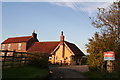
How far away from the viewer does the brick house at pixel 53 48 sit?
43.7 m

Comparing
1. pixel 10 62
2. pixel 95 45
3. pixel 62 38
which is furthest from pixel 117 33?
pixel 62 38

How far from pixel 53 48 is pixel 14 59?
Answer: 3034 cm

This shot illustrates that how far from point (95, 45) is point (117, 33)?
9.51 ft

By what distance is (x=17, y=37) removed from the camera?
5797 cm

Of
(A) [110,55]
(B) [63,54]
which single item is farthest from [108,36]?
(B) [63,54]

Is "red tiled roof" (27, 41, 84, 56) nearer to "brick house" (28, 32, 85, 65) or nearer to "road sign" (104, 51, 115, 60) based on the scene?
"brick house" (28, 32, 85, 65)

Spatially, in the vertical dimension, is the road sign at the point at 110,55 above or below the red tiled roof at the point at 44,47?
below

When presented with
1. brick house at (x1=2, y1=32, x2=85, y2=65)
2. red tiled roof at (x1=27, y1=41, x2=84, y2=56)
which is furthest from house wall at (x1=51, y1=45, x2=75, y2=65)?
red tiled roof at (x1=27, y1=41, x2=84, y2=56)

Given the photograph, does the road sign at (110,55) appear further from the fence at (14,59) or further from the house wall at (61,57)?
the house wall at (61,57)

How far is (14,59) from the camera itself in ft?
52.2

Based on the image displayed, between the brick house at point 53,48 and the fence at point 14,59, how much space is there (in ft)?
79.6

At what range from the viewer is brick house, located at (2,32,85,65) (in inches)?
1720

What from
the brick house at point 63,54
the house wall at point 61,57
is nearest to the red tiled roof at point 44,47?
the brick house at point 63,54

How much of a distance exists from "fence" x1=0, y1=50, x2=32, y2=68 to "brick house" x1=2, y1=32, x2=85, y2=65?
24.3m
